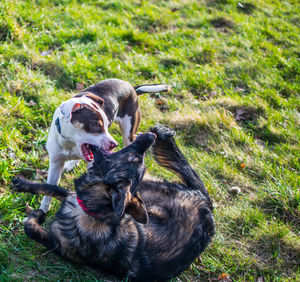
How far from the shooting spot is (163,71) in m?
5.52

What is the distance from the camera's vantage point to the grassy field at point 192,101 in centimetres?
302

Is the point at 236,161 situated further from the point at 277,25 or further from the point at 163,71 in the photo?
the point at 277,25

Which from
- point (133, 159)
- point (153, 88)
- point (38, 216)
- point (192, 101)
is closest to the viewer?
point (133, 159)

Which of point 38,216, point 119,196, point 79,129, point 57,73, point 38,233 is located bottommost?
point 57,73

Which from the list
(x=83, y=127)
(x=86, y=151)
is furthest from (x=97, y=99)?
(x=86, y=151)

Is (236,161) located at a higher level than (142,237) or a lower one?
Answer: lower

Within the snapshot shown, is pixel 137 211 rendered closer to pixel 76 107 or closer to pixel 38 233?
pixel 38 233

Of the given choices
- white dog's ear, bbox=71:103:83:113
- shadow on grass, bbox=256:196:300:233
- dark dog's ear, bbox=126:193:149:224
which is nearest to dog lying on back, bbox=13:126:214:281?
dark dog's ear, bbox=126:193:149:224

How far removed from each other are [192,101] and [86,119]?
100 inches

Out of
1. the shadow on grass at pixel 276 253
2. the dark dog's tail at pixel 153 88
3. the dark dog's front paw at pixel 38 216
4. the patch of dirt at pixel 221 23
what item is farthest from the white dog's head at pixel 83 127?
the patch of dirt at pixel 221 23

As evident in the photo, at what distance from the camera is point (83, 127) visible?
114 inches

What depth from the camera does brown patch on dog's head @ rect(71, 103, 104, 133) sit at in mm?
2891

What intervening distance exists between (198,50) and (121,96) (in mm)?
2949

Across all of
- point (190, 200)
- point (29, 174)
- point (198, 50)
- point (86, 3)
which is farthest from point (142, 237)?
point (86, 3)
